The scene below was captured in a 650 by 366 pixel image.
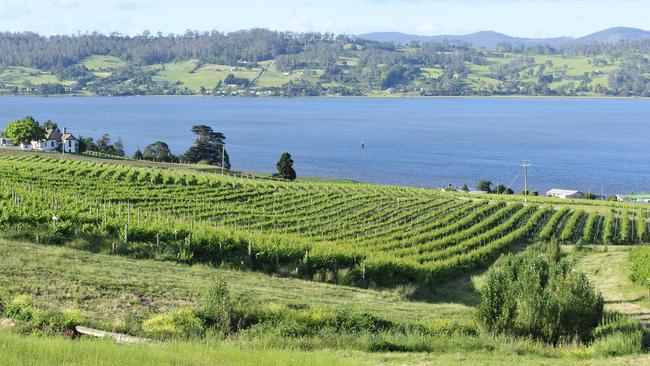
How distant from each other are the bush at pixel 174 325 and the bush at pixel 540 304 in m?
6.56

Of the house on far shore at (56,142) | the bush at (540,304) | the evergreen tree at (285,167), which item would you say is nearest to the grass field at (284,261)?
the bush at (540,304)

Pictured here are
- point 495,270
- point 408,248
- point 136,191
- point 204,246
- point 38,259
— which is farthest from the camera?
point 136,191

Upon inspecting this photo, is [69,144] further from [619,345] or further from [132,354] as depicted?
[132,354]

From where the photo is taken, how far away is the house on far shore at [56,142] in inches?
3280

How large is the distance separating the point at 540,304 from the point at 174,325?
7.63 m

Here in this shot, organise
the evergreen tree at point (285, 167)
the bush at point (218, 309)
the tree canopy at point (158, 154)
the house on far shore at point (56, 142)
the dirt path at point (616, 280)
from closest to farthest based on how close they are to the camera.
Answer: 1. the bush at point (218, 309)
2. the dirt path at point (616, 280)
3. the evergreen tree at point (285, 167)
4. the house on far shore at point (56, 142)
5. the tree canopy at point (158, 154)

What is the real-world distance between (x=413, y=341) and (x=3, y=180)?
107ft

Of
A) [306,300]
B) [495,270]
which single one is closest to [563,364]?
[495,270]

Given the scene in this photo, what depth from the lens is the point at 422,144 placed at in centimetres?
13862

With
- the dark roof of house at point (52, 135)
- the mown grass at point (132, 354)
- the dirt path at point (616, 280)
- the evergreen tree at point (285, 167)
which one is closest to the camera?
the mown grass at point (132, 354)

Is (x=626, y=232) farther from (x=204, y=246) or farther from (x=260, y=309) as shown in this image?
(x=260, y=309)

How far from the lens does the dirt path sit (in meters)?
22.3

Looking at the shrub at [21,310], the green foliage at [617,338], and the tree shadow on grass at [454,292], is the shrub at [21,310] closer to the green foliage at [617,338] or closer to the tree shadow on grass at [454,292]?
the green foliage at [617,338]

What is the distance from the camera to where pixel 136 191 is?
43.1m
